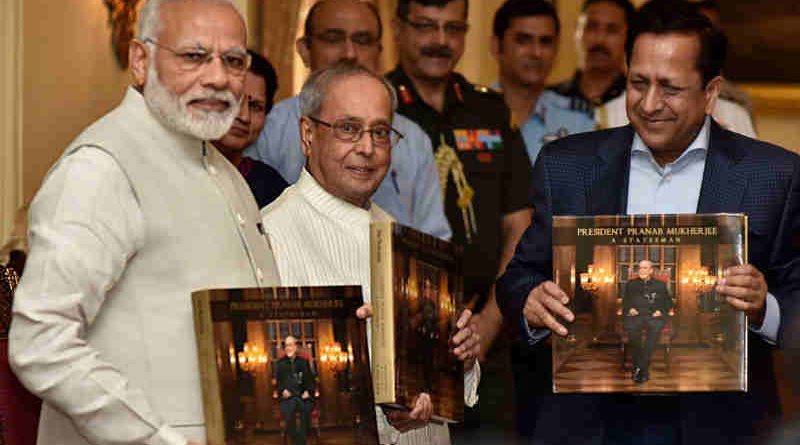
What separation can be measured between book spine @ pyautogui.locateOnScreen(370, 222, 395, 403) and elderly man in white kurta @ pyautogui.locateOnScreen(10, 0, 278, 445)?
271 millimetres

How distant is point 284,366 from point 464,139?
10.3 feet

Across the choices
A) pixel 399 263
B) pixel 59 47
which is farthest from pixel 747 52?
pixel 399 263

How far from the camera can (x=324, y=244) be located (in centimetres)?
446

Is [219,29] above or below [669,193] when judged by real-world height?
Answer: above

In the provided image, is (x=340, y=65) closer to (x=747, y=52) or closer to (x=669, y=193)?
(x=669, y=193)

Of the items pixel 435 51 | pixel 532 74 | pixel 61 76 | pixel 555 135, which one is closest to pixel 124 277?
pixel 61 76

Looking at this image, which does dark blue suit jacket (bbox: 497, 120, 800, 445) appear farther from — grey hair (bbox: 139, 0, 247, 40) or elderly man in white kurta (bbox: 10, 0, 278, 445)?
grey hair (bbox: 139, 0, 247, 40)

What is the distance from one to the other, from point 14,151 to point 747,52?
21.5 ft

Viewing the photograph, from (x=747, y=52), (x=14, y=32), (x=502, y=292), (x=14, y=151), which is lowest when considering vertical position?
(x=502, y=292)

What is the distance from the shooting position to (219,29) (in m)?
3.76

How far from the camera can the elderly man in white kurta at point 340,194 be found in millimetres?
4406

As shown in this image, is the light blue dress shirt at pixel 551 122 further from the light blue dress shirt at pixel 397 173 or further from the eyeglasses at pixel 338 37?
the light blue dress shirt at pixel 397 173

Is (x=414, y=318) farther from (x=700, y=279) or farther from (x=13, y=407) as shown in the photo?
(x=13, y=407)

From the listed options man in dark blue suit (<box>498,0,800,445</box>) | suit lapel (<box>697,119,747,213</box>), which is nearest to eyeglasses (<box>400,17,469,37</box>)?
man in dark blue suit (<box>498,0,800,445</box>)
